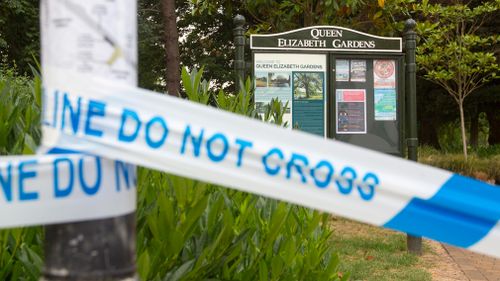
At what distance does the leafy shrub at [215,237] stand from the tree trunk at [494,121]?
32.4 m

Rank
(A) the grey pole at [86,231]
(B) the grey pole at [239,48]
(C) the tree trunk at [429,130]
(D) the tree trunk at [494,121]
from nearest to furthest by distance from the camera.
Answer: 1. (A) the grey pole at [86,231]
2. (B) the grey pole at [239,48]
3. (D) the tree trunk at [494,121]
4. (C) the tree trunk at [429,130]

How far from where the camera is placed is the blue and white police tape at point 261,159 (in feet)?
4.38

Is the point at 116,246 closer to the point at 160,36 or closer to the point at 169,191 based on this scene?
the point at 169,191

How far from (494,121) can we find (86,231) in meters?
34.6

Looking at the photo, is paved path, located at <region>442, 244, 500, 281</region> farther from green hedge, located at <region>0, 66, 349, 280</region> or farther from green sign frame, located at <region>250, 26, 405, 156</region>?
green hedge, located at <region>0, 66, 349, 280</region>

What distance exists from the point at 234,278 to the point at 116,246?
2.74 ft

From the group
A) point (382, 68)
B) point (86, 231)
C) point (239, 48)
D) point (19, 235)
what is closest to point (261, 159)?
point (86, 231)

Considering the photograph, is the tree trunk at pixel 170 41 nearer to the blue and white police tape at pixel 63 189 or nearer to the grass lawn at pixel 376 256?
the grass lawn at pixel 376 256

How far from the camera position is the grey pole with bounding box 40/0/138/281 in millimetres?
1251

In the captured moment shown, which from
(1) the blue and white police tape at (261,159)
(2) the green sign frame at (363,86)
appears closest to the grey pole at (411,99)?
(2) the green sign frame at (363,86)

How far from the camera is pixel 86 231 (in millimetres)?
1268

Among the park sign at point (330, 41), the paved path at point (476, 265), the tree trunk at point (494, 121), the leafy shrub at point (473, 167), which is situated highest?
the park sign at point (330, 41)

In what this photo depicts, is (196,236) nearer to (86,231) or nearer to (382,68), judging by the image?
(86,231)

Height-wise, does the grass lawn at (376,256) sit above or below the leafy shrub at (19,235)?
below
